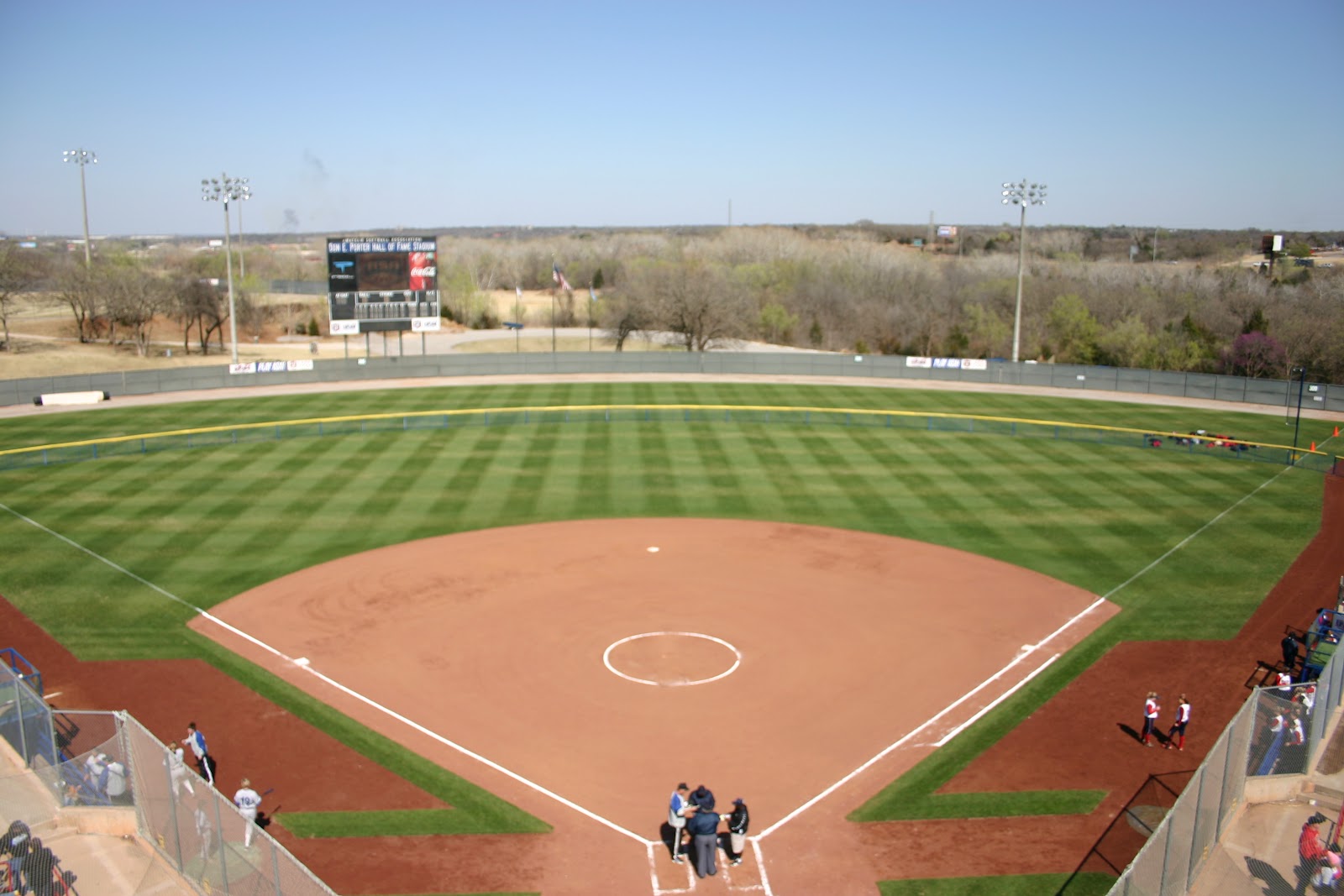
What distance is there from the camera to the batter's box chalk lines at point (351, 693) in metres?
18.5

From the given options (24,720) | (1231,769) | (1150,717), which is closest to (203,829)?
(24,720)

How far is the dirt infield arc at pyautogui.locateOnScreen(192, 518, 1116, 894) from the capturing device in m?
19.0

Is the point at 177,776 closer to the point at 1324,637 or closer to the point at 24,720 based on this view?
the point at 24,720

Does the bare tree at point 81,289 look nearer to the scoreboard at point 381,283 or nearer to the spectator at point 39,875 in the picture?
the scoreboard at point 381,283

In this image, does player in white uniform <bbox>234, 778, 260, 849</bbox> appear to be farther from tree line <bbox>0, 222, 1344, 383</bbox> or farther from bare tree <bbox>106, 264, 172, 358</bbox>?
bare tree <bbox>106, 264, 172, 358</bbox>

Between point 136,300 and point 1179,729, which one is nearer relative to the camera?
point 1179,729

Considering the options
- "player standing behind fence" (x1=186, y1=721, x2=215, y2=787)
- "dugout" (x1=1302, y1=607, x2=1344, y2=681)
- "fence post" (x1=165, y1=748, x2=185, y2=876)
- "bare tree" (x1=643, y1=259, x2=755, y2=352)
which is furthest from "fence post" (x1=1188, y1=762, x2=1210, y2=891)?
"bare tree" (x1=643, y1=259, x2=755, y2=352)

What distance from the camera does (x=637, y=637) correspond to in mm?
25625

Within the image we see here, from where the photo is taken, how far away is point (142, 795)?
16266mm

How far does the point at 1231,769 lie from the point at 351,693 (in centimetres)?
1764

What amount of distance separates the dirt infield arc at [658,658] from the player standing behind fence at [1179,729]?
3633 mm

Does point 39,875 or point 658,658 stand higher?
point 39,875

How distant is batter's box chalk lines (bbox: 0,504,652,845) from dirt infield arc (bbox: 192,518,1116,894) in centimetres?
6

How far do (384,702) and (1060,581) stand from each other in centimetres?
1950
